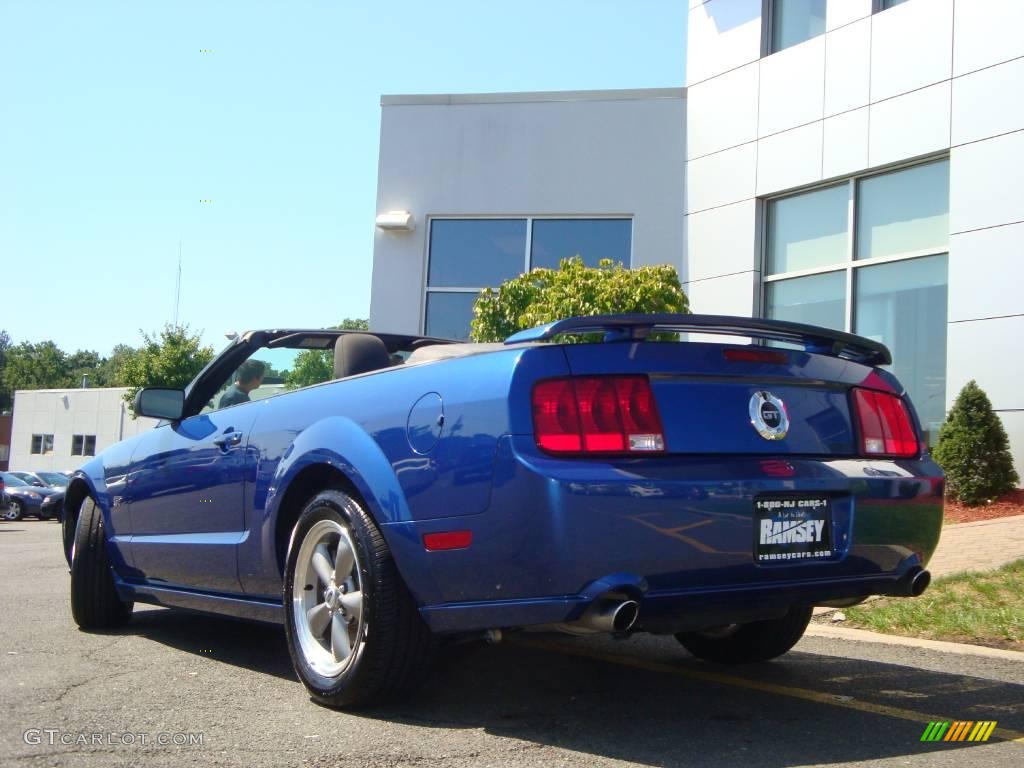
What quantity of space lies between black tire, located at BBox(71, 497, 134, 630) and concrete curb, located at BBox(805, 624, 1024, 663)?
12.2 ft

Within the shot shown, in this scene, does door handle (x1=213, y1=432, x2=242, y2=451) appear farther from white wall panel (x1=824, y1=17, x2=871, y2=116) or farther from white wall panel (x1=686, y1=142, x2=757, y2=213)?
white wall panel (x1=686, y1=142, x2=757, y2=213)

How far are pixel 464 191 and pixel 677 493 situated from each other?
15.8 m

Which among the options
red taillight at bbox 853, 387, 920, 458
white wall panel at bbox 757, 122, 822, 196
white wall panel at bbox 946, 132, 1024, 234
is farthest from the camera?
white wall panel at bbox 757, 122, 822, 196

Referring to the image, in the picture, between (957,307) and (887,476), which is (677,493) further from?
(957,307)

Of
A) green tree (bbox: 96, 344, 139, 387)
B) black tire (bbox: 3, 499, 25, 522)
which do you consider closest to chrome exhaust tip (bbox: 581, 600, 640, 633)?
black tire (bbox: 3, 499, 25, 522)

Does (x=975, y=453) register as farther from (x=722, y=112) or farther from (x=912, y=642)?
(x=722, y=112)

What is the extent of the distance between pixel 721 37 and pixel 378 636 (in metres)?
14.9

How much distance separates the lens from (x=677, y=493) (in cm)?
340

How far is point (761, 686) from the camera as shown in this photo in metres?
4.48

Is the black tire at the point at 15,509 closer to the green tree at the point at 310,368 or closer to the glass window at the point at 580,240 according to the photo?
the glass window at the point at 580,240

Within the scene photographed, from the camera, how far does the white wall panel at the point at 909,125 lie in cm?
1360

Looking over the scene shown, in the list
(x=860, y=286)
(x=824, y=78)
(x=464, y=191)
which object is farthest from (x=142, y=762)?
(x=464, y=191)

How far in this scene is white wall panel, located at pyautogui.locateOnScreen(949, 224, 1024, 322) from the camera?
12.6 m

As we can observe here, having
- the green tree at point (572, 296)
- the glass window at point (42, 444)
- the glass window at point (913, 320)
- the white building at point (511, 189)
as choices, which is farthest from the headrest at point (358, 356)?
the glass window at point (42, 444)
